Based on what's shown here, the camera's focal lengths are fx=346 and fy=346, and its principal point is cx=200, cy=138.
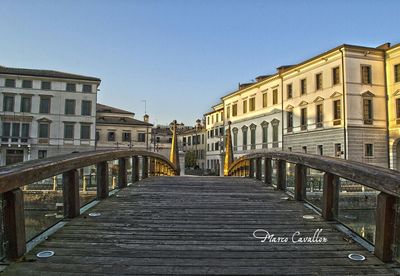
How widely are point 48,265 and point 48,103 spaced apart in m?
49.4

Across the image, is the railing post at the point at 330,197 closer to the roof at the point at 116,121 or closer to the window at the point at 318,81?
the window at the point at 318,81

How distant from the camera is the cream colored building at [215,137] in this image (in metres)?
61.9

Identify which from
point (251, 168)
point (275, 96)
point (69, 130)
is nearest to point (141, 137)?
point (69, 130)

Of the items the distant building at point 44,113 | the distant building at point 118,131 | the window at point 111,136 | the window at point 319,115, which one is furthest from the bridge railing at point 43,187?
the window at point 111,136

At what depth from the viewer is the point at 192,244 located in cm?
397

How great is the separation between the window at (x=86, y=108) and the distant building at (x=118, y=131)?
4.28 metres

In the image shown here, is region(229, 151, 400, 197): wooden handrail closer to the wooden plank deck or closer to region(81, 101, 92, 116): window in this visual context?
the wooden plank deck

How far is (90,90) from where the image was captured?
1973 inches

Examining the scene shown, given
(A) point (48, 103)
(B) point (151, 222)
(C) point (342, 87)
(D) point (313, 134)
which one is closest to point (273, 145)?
(D) point (313, 134)

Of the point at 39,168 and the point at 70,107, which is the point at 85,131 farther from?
the point at 39,168

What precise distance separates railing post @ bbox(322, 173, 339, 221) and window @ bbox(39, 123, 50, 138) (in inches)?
1909

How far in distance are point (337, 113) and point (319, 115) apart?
2.66 metres

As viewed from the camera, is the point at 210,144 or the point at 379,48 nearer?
the point at 379,48

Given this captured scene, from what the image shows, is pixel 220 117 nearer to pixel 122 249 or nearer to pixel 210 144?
pixel 210 144
